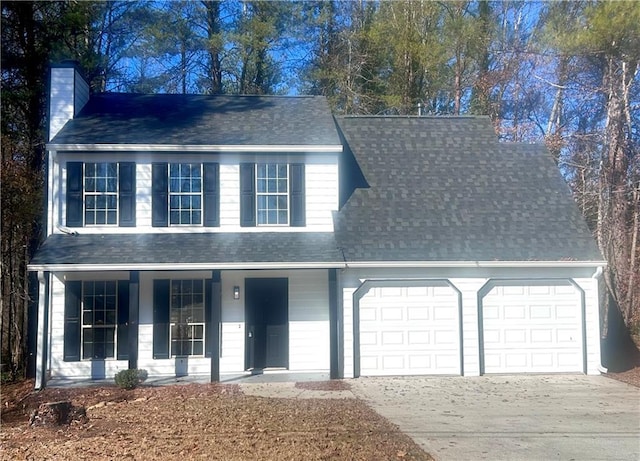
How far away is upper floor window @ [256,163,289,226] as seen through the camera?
15547 mm

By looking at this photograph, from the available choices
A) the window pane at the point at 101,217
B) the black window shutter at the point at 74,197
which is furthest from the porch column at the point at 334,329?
the black window shutter at the point at 74,197

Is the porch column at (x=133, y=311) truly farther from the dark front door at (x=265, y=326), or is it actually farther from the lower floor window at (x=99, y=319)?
the dark front door at (x=265, y=326)

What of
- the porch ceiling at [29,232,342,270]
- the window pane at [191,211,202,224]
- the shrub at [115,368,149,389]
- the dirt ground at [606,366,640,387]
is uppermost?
the window pane at [191,211,202,224]

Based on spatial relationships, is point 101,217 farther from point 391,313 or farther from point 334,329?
point 391,313

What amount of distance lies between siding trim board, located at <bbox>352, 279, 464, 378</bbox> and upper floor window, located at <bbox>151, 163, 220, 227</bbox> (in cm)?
371

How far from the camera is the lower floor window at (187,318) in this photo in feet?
49.3

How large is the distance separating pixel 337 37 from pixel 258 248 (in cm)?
1621

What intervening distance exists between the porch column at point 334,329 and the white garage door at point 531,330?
332 centimetres

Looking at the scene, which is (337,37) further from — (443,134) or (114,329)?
(114,329)

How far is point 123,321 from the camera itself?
49.0 ft

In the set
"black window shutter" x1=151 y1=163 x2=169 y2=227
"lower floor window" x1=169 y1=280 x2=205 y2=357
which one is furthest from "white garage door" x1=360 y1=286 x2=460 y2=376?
"black window shutter" x1=151 y1=163 x2=169 y2=227

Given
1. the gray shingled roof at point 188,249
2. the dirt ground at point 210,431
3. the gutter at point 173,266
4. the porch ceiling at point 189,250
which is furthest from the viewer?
the gray shingled roof at point 188,249

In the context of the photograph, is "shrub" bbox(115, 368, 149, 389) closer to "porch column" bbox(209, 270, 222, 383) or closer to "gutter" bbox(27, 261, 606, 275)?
"porch column" bbox(209, 270, 222, 383)

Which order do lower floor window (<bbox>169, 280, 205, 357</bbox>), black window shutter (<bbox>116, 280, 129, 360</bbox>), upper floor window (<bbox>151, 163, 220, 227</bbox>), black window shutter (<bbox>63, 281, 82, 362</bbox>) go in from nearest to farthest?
black window shutter (<bbox>63, 281, 82, 362</bbox>), black window shutter (<bbox>116, 280, 129, 360</bbox>), lower floor window (<bbox>169, 280, 205, 357</bbox>), upper floor window (<bbox>151, 163, 220, 227</bbox>)
